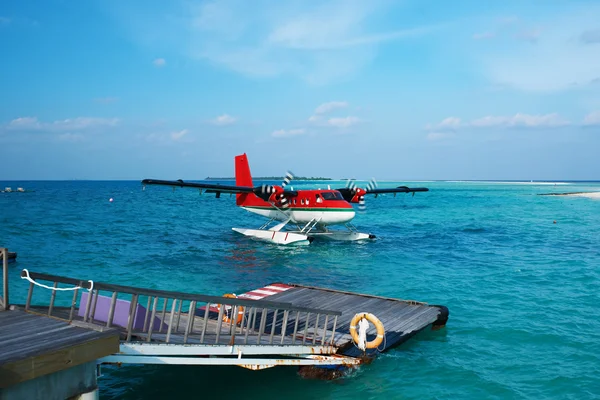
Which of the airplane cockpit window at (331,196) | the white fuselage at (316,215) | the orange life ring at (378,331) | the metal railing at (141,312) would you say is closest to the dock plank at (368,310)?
the orange life ring at (378,331)

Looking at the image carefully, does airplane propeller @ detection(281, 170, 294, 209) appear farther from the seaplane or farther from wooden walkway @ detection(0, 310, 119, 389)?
wooden walkway @ detection(0, 310, 119, 389)

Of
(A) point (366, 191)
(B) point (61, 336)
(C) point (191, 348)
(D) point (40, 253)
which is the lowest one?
(D) point (40, 253)

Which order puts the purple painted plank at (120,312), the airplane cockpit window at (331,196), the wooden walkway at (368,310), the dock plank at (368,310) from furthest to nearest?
the airplane cockpit window at (331,196) → the dock plank at (368,310) → the wooden walkway at (368,310) → the purple painted plank at (120,312)

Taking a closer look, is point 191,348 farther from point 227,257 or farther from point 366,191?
point 366,191

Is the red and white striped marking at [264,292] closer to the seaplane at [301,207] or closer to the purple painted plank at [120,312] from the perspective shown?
the purple painted plank at [120,312]

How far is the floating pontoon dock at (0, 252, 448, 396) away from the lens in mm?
6285

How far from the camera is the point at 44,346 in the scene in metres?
5.01

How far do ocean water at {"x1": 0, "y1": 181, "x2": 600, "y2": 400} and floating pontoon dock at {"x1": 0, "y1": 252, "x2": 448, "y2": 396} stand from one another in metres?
0.56

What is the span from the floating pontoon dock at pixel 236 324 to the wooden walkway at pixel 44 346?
0.47ft

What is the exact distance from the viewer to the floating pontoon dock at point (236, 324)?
20.6 ft

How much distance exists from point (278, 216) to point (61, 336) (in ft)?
87.3

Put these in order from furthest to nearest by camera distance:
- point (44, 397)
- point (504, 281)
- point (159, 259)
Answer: point (159, 259) < point (504, 281) < point (44, 397)

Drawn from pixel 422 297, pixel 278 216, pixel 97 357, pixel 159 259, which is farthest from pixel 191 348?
pixel 278 216

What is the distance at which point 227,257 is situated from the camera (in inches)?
939
